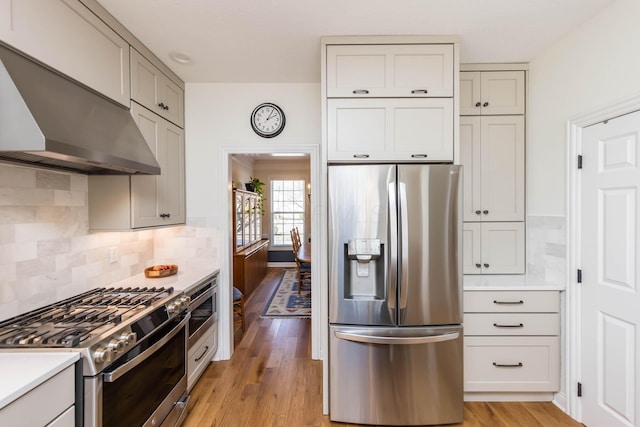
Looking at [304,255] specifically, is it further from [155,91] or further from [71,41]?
[71,41]

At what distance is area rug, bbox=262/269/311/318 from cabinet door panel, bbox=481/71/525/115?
10.5 ft

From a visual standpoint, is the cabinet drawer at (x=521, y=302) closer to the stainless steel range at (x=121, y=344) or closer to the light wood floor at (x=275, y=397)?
the light wood floor at (x=275, y=397)

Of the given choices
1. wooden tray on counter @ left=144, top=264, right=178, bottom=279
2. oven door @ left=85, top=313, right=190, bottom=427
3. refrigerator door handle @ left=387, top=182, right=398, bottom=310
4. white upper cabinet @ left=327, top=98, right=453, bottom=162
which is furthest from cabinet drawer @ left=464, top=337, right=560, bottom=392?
wooden tray on counter @ left=144, top=264, right=178, bottom=279

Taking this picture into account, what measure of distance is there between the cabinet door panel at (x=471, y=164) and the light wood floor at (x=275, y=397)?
1451mm

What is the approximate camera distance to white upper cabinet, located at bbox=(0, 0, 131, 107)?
1339mm

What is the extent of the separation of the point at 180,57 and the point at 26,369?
7.26 feet

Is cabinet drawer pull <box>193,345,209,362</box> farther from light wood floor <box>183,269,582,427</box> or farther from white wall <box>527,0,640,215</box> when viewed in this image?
white wall <box>527,0,640,215</box>

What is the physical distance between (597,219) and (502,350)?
3.61 ft

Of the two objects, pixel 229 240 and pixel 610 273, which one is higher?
pixel 229 240

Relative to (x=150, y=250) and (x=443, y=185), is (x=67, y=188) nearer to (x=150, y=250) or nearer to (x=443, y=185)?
(x=150, y=250)

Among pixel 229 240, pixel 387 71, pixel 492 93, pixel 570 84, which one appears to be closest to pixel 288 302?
pixel 229 240

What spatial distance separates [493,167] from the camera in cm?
257

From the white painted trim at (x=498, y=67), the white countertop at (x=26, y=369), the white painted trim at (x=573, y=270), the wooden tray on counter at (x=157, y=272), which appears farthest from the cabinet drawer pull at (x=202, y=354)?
the white painted trim at (x=498, y=67)

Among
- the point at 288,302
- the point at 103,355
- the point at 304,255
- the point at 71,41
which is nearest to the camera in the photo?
the point at 103,355
